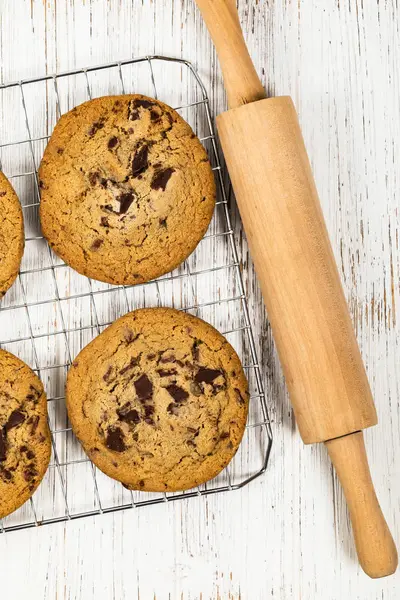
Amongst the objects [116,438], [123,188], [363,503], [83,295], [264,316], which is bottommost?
[363,503]

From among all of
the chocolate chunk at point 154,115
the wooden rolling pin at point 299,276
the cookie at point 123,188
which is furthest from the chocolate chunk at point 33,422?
the chocolate chunk at point 154,115

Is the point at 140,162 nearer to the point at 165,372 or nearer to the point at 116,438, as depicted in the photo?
the point at 165,372

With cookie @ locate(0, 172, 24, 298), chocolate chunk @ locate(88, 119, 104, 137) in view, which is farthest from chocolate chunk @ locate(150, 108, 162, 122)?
cookie @ locate(0, 172, 24, 298)

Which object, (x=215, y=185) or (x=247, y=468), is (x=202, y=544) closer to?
(x=247, y=468)

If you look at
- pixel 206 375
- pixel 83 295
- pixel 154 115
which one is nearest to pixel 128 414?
pixel 206 375

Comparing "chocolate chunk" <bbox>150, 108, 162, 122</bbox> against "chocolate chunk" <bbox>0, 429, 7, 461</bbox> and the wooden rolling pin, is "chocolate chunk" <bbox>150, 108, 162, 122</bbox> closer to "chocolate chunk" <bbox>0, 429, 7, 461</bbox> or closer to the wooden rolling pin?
the wooden rolling pin
